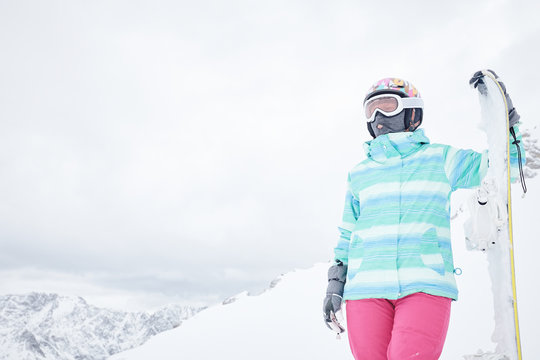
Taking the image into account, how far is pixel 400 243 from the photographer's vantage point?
300cm

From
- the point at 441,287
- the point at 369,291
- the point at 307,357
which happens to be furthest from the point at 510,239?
the point at 307,357

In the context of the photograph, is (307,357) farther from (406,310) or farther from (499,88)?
(499,88)

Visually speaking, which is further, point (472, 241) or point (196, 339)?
point (196, 339)

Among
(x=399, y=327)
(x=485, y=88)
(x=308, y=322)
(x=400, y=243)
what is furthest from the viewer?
(x=308, y=322)

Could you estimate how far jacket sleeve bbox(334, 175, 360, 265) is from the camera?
358 cm

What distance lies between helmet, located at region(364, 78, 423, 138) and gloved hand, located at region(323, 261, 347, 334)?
1.54 m

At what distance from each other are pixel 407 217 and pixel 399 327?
0.87 m

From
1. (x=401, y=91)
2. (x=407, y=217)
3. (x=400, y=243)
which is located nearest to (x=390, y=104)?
(x=401, y=91)

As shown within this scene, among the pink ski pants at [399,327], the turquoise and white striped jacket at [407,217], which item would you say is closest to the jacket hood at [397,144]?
A: the turquoise and white striped jacket at [407,217]

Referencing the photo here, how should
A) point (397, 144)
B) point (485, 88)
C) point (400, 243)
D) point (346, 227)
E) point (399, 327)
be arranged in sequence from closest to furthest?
1. point (399, 327)
2. point (400, 243)
3. point (485, 88)
4. point (397, 144)
5. point (346, 227)

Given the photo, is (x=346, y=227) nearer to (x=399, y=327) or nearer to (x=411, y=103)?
(x=399, y=327)

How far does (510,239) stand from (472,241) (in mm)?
261

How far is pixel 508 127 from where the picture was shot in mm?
2869

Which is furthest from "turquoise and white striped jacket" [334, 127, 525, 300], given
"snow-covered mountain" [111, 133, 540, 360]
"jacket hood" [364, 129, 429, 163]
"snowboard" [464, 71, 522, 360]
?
"snow-covered mountain" [111, 133, 540, 360]
